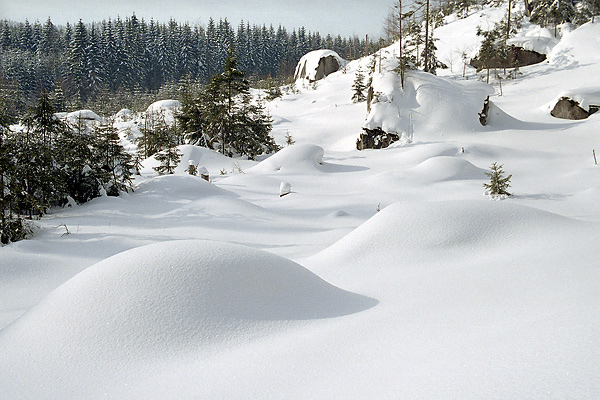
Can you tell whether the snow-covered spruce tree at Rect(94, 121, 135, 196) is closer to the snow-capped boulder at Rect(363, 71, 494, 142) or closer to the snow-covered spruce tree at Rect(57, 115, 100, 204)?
the snow-covered spruce tree at Rect(57, 115, 100, 204)

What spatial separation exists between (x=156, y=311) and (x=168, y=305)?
0.25 feet

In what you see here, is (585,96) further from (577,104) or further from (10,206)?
(10,206)

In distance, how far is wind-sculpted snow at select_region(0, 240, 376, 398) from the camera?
2.15 meters

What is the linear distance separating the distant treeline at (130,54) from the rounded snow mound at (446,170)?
127 ft

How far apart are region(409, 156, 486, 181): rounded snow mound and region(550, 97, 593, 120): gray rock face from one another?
9.18 m

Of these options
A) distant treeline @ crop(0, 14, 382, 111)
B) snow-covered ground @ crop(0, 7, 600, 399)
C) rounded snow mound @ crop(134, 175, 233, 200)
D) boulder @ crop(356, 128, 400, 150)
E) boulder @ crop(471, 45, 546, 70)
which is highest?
distant treeline @ crop(0, 14, 382, 111)

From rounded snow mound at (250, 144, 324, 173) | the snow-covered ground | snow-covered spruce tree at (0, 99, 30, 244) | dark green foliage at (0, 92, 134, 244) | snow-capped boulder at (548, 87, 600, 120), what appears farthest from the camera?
snow-capped boulder at (548, 87, 600, 120)

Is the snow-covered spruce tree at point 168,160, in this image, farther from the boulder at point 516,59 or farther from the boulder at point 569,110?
the boulder at point 516,59

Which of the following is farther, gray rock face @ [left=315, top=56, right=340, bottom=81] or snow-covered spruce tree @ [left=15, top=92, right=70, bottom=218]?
gray rock face @ [left=315, top=56, right=340, bottom=81]

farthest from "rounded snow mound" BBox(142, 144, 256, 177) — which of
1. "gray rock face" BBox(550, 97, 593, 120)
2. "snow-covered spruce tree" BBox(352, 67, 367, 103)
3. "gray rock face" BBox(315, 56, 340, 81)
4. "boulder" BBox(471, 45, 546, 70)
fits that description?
"gray rock face" BBox(315, 56, 340, 81)

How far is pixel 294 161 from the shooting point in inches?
489

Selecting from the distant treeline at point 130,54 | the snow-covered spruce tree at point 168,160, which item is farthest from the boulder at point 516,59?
the distant treeline at point 130,54

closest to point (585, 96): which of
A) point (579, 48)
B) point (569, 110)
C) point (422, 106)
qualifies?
point (569, 110)

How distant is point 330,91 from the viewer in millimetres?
30016
